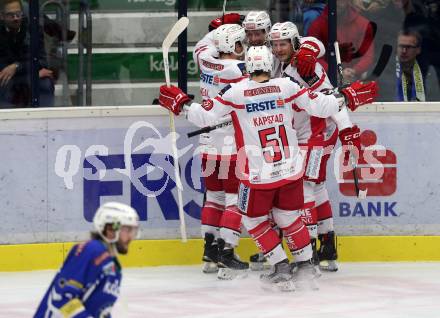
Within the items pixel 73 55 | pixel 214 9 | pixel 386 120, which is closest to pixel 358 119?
pixel 386 120

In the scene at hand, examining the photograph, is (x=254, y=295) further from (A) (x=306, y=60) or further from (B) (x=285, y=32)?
(B) (x=285, y=32)

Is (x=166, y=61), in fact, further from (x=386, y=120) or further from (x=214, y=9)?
(x=386, y=120)

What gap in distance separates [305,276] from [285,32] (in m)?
1.43

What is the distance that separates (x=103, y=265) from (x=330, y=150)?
353 cm

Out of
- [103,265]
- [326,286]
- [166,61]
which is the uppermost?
[166,61]

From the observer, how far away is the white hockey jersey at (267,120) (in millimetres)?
7414

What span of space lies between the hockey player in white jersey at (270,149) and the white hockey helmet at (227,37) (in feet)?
1.56

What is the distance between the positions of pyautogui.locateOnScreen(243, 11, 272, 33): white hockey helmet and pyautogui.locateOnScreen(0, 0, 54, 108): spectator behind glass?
129 cm

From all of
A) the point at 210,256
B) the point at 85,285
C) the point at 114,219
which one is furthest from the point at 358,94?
the point at 85,285

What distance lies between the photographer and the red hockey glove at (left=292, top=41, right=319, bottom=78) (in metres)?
7.88

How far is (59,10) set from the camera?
8531 millimetres

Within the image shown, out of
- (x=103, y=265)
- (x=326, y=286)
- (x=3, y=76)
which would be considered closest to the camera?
(x=103, y=265)

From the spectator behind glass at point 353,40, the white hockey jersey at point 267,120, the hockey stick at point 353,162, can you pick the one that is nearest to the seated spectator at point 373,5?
the spectator behind glass at point 353,40

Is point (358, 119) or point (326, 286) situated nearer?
point (326, 286)
